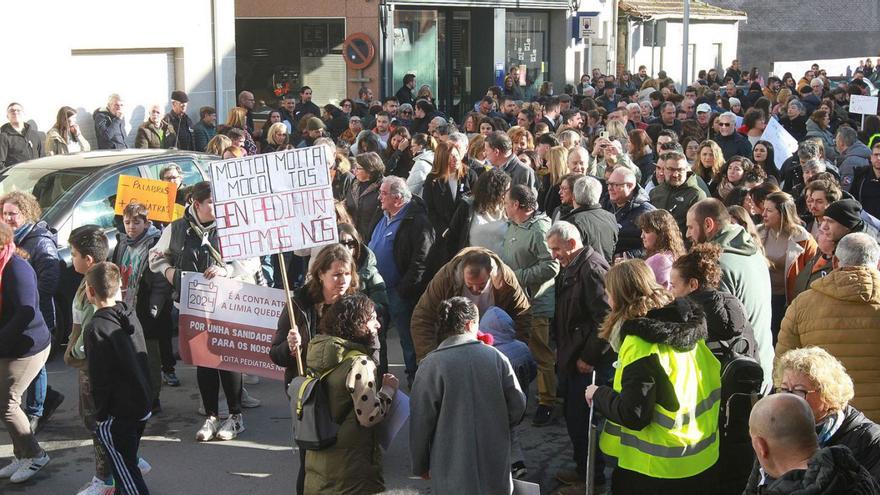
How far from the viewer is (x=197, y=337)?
8.14 meters

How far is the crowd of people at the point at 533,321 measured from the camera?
5.41 m

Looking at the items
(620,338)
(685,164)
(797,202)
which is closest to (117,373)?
(620,338)

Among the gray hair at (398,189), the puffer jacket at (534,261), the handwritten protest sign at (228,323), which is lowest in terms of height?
the handwritten protest sign at (228,323)

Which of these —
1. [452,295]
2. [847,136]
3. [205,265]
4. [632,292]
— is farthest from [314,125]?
[632,292]

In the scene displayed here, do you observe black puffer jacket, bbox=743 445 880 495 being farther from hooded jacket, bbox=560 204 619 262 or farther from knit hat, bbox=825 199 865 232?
hooded jacket, bbox=560 204 619 262

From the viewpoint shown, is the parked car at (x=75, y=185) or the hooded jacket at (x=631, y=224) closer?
the hooded jacket at (x=631, y=224)

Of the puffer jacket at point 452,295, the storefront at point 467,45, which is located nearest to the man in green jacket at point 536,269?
the puffer jacket at point 452,295

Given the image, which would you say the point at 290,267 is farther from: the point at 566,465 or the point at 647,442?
the point at 647,442

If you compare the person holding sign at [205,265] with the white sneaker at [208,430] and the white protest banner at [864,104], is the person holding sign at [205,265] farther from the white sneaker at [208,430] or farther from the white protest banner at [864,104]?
the white protest banner at [864,104]

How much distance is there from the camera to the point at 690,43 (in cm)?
4288

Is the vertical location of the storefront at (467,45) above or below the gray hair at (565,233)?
above

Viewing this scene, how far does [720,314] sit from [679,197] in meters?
3.95

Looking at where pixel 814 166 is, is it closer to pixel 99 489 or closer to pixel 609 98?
pixel 99 489

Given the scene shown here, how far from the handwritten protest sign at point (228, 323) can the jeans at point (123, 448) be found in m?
1.40
